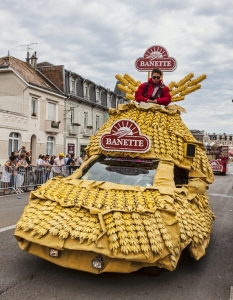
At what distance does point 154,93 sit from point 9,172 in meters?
8.07

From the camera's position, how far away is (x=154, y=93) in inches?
304

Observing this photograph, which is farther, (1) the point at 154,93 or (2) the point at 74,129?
(2) the point at 74,129

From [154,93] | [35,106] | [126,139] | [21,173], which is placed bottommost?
[21,173]

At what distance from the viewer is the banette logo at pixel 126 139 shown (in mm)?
5777

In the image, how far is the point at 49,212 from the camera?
14.3 ft

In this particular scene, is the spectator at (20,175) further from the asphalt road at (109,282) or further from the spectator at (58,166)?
the asphalt road at (109,282)

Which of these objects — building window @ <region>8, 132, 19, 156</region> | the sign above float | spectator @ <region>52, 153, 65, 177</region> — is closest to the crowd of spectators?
spectator @ <region>52, 153, 65, 177</region>

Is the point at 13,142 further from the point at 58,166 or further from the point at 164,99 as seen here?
the point at 164,99

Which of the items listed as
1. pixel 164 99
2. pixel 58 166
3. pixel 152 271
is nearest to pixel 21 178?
pixel 58 166

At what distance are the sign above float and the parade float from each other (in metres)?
3.43

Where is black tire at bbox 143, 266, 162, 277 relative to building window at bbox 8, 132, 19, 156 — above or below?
below

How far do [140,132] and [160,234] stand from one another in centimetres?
218

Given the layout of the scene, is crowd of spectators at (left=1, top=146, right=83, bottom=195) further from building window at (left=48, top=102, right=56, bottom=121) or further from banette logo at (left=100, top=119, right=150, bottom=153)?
building window at (left=48, top=102, right=56, bottom=121)

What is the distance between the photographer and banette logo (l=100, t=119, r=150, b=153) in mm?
5777
